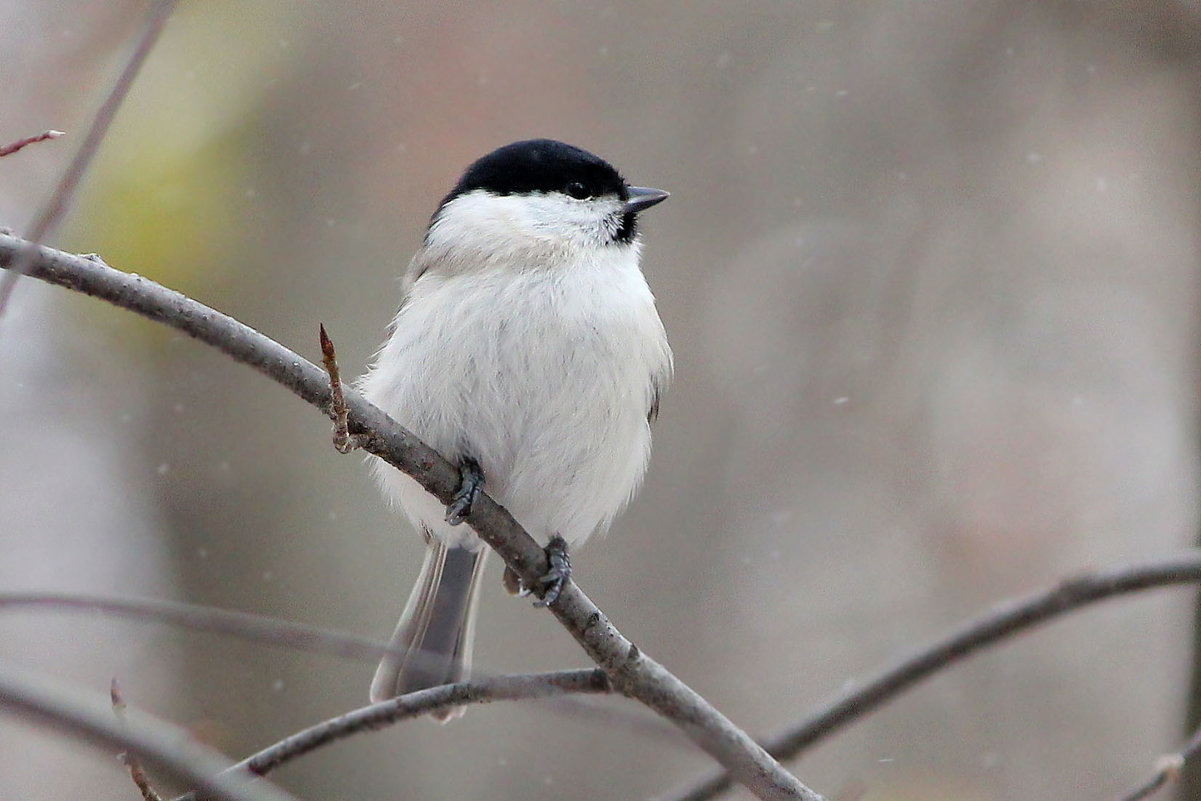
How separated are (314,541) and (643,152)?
2492mm

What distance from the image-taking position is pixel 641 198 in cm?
330

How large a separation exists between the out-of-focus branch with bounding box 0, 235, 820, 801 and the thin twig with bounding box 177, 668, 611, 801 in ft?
0.21

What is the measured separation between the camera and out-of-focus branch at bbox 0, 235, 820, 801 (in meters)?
1.57

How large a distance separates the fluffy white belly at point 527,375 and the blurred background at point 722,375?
170 centimetres

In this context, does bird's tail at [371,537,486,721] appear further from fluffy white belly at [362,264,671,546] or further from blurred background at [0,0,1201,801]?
blurred background at [0,0,1201,801]

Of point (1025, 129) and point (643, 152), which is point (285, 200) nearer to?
point (643, 152)

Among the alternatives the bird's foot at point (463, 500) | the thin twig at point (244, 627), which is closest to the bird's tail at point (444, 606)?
the bird's foot at point (463, 500)

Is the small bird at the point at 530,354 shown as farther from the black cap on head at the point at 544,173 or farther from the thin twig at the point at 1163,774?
the thin twig at the point at 1163,774

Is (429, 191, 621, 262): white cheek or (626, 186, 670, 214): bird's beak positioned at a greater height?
(626, 186, 670, 214): bird's beak

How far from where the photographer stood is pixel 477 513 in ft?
7.33

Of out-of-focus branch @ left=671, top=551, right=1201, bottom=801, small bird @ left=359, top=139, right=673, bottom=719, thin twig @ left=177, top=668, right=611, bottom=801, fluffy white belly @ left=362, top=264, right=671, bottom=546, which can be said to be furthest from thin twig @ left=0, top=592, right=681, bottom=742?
fluffy white belly @ left=362, top=264, right=671, bottom=546

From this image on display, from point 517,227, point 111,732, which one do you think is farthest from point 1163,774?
point 517,227

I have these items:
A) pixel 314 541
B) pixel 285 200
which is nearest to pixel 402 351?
pixel 314 541

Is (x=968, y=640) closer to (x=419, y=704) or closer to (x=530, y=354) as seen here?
(x=419, y=704)
